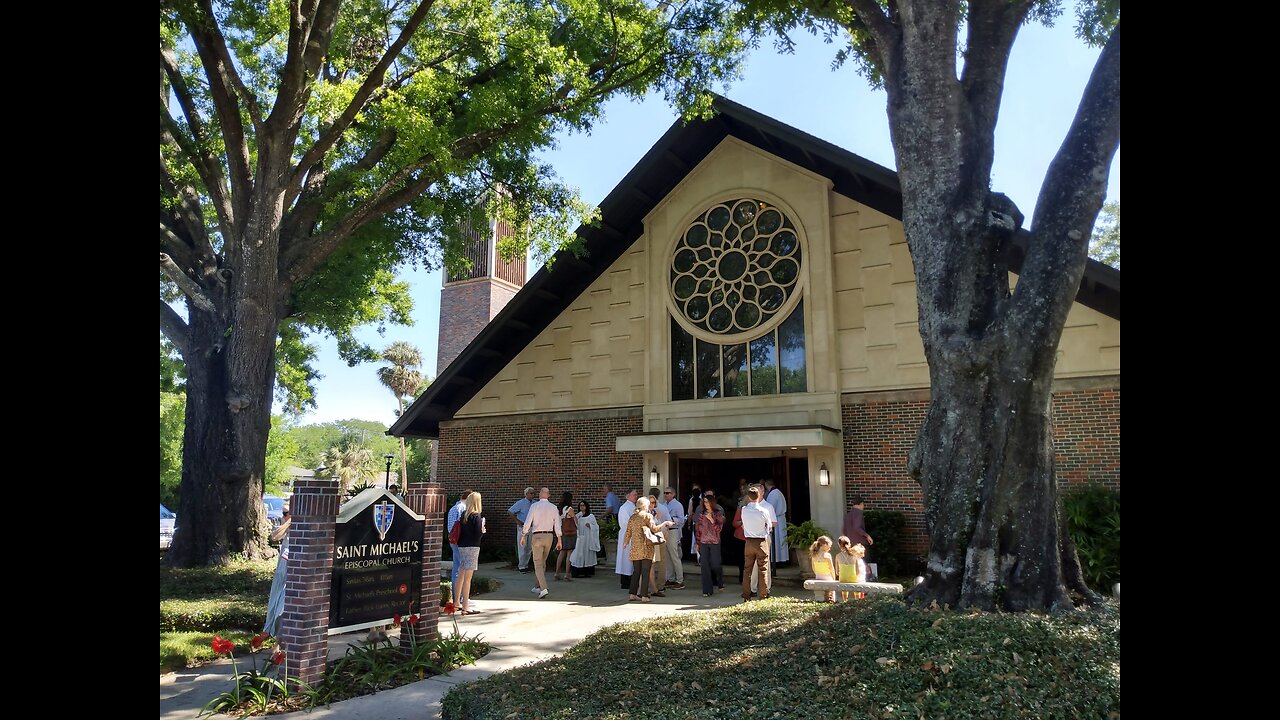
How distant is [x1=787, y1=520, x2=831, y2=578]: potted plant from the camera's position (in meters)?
14.0

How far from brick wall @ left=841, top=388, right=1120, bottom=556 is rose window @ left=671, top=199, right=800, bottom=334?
313 cm

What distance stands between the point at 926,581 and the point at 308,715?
202 inches

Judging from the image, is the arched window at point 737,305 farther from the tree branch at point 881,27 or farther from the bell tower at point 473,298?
the bell tower at point 473,298

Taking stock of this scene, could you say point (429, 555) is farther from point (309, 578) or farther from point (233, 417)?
point (233, 417)

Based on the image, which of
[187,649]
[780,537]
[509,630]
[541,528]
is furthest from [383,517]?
[780,537]

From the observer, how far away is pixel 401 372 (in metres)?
50.8

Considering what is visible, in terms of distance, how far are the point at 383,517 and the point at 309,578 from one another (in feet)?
3.23

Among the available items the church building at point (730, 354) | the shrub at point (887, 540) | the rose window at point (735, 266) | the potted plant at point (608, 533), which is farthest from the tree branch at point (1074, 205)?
the potted plant at point (608, 533)

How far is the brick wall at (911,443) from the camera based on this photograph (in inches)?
514

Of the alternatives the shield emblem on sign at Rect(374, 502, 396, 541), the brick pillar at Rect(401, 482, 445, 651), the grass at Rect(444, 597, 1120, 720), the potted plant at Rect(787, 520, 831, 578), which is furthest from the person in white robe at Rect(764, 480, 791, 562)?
the shield emblem on sign at Rect(374, 502, 396, 541)

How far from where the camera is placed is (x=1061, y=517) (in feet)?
21.1
